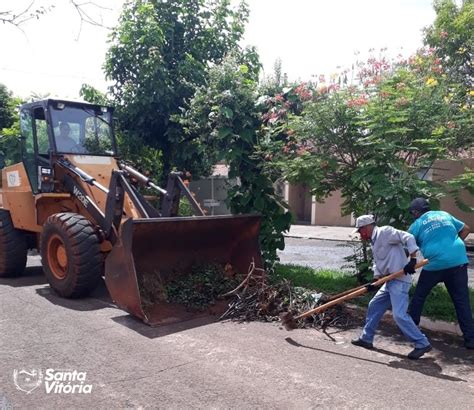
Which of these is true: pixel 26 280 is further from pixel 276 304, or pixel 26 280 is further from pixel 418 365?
pixel 418 365

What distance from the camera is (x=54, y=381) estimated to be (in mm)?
4488

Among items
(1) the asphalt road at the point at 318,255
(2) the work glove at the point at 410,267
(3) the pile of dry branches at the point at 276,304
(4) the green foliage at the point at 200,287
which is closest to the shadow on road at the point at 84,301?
(4) the green foliage at the point at 200,287

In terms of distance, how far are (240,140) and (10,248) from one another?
14.6 feet

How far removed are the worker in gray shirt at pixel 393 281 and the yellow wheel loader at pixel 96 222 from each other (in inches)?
87.1

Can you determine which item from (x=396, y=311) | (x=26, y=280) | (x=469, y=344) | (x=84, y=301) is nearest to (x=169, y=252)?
(x=84, y=301)

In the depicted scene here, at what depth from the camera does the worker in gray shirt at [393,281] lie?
530 centimetres

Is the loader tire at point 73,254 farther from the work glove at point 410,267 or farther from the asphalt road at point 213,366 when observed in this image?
the work glove at point 410,267

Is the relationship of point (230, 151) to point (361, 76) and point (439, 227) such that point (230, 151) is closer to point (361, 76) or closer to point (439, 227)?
point (361, 76)

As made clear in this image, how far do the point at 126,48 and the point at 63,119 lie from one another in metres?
3.38

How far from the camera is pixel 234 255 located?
7719mm

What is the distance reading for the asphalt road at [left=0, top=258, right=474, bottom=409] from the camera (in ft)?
13.6

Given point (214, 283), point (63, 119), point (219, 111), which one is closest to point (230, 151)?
point (219, 111)

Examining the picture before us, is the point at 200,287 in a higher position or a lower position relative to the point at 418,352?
higher

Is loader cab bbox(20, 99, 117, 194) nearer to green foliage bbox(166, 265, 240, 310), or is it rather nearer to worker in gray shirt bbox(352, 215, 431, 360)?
green foliage bbox(166, 265, 240, 310)
